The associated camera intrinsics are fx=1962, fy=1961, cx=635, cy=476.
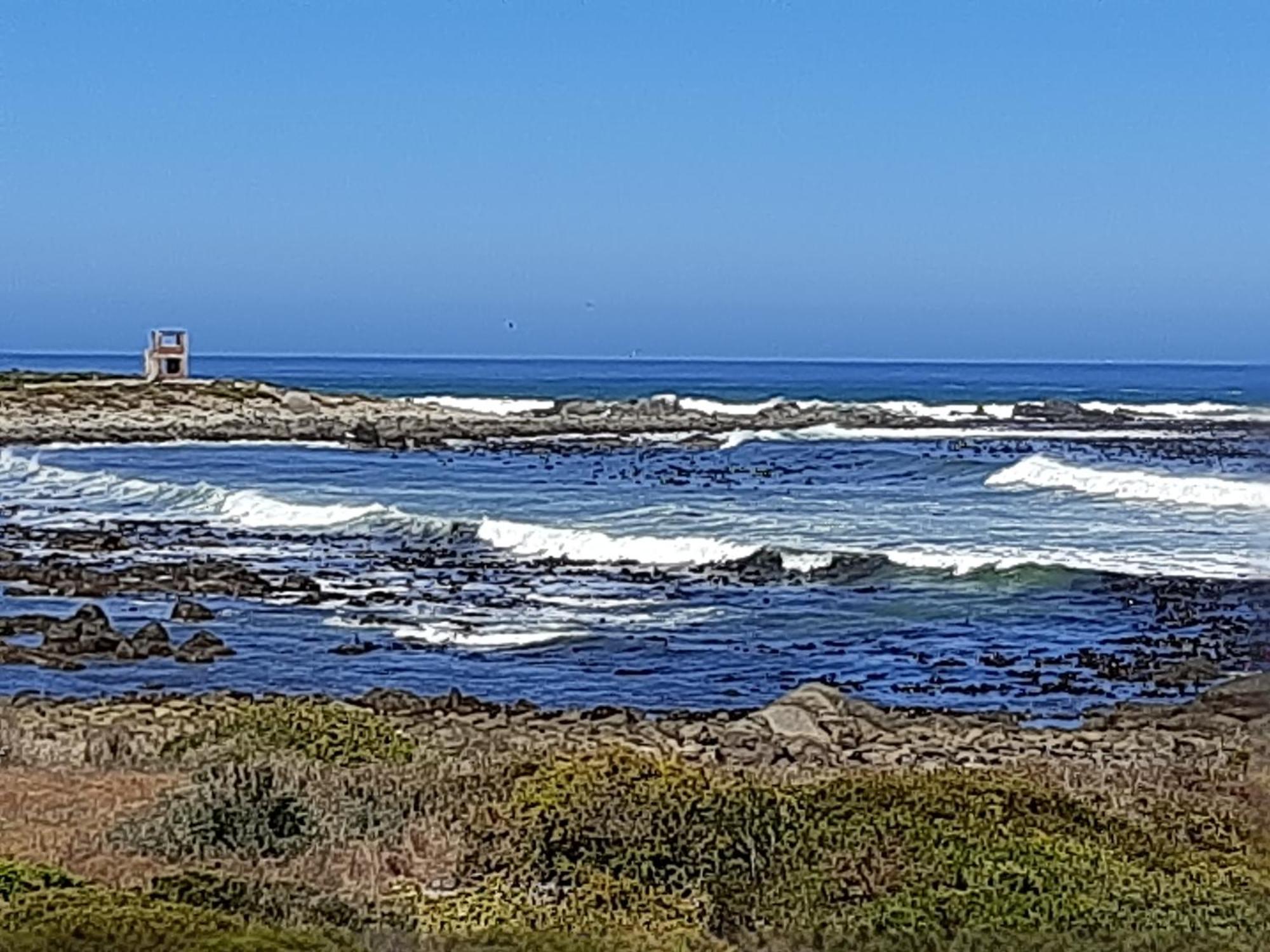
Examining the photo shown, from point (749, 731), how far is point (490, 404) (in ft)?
179

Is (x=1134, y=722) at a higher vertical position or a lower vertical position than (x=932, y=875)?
lower

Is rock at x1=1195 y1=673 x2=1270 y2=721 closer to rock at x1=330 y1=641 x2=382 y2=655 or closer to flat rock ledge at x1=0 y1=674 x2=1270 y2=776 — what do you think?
flat rock ledge at x1=0 y1=674 x2=1270 y2=776

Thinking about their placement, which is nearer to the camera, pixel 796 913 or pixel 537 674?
Answer: pixel 796 913

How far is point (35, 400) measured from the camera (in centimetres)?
5262

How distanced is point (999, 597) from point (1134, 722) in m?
6.82

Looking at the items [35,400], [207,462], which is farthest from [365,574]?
[35,400]

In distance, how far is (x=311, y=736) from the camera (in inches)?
322

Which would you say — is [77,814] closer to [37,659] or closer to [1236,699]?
[1236,699]

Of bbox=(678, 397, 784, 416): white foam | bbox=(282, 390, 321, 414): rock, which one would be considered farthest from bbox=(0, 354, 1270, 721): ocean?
bbox=(678, 397, 784, 416): white foam

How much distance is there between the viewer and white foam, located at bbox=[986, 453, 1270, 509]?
29.1m

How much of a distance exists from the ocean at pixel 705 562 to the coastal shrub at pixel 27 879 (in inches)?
133

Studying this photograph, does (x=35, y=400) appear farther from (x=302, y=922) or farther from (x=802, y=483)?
(x=302, y=922)

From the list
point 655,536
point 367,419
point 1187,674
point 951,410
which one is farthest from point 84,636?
point 951,410

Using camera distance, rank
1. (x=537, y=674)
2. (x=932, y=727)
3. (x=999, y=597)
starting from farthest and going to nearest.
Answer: (x=999, y=597) < (x=537, y=674) < (x=932, y=727)
